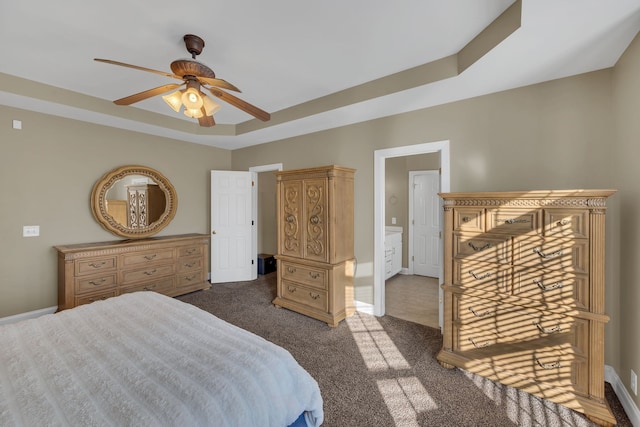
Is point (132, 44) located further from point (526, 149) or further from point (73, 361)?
point (526, 149)

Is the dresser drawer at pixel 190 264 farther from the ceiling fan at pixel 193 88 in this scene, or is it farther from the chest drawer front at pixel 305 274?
the ceiling fan at pixel 193 88

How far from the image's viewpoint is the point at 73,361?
1299 millimetres

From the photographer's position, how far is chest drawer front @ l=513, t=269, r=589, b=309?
182 centimetres

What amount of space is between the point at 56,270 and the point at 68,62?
8.43 ft

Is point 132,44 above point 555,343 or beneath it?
above

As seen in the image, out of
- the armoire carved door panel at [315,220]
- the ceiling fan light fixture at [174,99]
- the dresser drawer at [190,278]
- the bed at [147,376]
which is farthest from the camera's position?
the dresser drawer at [190,278]

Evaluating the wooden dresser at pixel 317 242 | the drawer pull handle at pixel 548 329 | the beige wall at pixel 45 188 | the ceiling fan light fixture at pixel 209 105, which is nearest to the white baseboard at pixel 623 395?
the drawer pull handle at pixel 548 329

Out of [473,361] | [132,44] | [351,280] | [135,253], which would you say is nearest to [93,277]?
[135,253]

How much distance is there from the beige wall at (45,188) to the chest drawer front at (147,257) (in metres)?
0.61

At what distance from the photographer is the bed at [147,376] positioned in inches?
39.1

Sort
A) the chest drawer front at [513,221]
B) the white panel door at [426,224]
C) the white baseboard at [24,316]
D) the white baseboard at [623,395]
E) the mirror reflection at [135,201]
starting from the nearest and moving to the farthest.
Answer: the white baseboard at [623,395]
the chest drawer front at [513,221]
the white baseboard at [24,316]
the mirror reflection at [135,201]
the white panel door at [426,224]

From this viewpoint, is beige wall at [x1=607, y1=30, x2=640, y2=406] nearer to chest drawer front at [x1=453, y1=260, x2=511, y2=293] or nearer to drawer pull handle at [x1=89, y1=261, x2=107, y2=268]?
chest drawer front at [x1=453, y1=260, x2=511, y2=293]

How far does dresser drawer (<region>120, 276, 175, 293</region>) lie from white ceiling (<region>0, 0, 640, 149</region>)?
2354 millimetres

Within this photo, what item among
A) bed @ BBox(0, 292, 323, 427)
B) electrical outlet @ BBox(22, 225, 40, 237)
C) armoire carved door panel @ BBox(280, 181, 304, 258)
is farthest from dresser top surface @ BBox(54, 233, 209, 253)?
bed @ BBox(0, 292, 323, 427)
